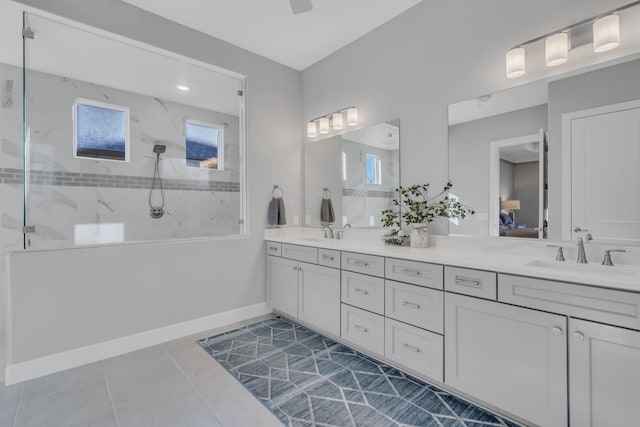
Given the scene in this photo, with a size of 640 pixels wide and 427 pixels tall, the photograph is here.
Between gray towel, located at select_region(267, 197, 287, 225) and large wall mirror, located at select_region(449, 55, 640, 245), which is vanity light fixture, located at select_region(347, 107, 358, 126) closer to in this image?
large wall mirror, located at select_region(449, 55, 640, 245)

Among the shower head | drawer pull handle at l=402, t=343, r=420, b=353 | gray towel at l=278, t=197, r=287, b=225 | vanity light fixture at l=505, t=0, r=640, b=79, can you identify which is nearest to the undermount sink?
drawer pull handle at l=402, t=343, r=420, b=353

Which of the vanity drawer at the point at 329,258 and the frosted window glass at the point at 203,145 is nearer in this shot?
the vanity drawer at the point at 329,258

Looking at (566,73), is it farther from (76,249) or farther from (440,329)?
(76,249)

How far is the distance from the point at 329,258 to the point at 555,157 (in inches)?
65.3

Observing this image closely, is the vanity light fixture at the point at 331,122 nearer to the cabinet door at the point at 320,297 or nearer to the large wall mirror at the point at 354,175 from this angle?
the large wall mirror at the point at 354,175

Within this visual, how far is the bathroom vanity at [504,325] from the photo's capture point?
126 centimetres

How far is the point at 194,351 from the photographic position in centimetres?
248

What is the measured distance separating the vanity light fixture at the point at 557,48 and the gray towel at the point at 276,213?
2.51m

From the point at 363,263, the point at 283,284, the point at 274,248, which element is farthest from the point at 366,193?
the point at 283,284

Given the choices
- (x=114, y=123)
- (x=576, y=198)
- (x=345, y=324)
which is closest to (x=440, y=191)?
(x=576, y=198)

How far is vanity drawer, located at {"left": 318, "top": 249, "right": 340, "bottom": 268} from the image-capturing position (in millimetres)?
2454

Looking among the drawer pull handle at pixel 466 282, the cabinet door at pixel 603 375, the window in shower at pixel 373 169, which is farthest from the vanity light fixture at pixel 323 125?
the cabinet door at pixel 603 375

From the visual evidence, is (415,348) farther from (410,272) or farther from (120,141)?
(120,141)

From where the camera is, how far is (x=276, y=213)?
11.0 feet
